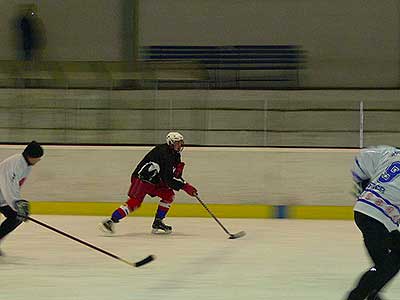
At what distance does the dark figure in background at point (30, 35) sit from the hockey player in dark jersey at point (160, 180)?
5860 mm

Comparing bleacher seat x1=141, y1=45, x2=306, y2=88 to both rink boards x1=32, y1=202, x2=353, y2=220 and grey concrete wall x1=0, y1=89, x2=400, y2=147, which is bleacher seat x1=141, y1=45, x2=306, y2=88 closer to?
grey concrete wall x1=0, y1=89, x2=400, y2=147

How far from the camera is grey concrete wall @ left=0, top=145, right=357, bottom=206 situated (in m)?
9.98

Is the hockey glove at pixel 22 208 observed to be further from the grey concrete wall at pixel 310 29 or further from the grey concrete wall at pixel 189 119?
the grey concrete wall at pixel 310 29

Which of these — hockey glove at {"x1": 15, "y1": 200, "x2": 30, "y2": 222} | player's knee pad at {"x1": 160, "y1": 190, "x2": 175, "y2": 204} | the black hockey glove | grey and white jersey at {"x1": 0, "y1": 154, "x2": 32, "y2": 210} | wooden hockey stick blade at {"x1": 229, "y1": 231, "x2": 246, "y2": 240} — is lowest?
wooden hockey stick blade at {"x1": 229, "y1": 231, "x2": 246, "y2": 240}

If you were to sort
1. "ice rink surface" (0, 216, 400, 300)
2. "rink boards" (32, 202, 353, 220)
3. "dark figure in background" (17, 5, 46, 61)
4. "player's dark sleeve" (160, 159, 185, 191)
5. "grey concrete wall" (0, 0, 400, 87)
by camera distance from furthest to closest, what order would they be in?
1. "dark figure in background" (17, 5, 46, 61)
2. "grey concrete wall" (0, 0, 400, 87)
3. "rink boards" (32, 202, 353, 220)
4. "player's dark sleeve" (160, 159, 185, 191)
5. "ice rink surface" (0, 216, 400, 300)

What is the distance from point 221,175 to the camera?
398 inches

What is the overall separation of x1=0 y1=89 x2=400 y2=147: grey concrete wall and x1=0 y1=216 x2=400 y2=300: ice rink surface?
3.94ft

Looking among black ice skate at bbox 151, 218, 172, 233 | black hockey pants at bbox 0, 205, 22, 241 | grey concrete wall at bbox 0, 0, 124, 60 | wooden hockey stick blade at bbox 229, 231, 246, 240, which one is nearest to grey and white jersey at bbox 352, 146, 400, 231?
black hockey pants at bbox 0, 205, 22, 241

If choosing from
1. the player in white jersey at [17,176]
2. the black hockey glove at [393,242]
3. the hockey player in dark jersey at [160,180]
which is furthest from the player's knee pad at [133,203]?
the black hockey glove at [393,242]

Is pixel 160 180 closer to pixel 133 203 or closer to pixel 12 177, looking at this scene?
pixel 133 203

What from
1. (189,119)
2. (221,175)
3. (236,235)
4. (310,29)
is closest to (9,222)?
(236,235)

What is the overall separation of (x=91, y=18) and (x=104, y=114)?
13.5ft

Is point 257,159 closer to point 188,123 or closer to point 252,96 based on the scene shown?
point 188,123

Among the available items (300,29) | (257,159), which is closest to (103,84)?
(257,159)
